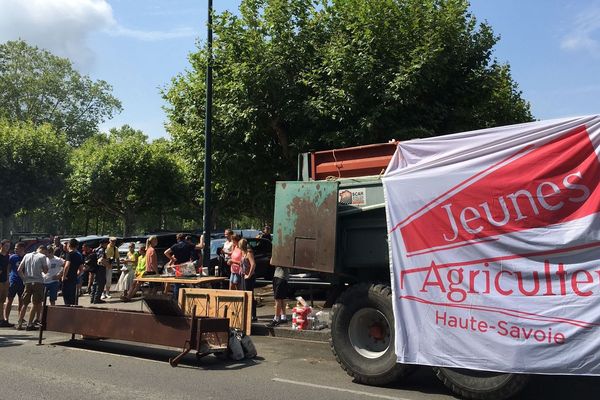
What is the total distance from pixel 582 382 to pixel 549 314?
1995mm

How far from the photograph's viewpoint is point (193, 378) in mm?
6688

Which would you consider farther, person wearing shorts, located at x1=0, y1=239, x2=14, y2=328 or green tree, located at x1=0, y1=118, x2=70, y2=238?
green tree, located at x1=0, y1=118, x2=70, y2=238

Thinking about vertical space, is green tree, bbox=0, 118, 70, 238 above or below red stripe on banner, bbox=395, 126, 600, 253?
above

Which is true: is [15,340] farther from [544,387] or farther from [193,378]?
[544,387]

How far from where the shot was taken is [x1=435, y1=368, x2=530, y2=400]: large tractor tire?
5332 mm

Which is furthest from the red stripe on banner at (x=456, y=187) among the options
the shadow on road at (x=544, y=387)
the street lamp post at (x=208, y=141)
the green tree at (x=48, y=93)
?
the green tree at (x=48, y=93)

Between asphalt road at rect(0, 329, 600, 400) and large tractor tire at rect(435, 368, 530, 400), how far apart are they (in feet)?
0.97

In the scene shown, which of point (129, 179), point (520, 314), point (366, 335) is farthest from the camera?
point (129, 179)

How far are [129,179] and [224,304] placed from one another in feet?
82.0

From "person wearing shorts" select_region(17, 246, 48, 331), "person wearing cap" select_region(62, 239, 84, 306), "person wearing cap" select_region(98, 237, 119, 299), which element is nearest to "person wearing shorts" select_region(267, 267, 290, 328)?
"person wearing cap" select_region(62, 239, 84, 306)

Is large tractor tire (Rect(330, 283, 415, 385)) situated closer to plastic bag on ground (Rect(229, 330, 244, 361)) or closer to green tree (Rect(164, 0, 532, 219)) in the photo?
plastic bag on ground (Rect(229, 330, 244, 361))

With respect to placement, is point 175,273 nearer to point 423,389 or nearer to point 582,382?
point 423,389

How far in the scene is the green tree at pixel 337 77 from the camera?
35.4ft

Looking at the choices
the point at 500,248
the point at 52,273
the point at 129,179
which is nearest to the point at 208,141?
the point at 52,273
